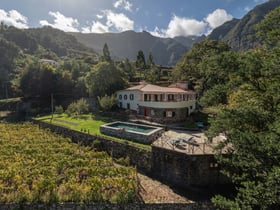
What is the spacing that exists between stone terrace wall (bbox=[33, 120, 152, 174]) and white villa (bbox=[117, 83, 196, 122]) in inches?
296

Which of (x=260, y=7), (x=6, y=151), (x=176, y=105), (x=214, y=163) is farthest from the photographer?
(x=260, y=7)

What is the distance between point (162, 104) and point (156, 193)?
13368 millimetres

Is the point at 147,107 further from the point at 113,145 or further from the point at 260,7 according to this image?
the point at 260,7

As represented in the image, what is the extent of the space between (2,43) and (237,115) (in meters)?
92.6

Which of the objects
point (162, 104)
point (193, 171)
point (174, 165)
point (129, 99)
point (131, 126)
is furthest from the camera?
point (129, 99)

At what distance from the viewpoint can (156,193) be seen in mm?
12984

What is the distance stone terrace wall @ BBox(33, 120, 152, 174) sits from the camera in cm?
1631

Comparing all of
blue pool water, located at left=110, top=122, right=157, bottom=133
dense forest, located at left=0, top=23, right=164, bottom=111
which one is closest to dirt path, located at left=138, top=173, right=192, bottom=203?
blue pool water, located at left=110, top=122, right=157, bottom=133

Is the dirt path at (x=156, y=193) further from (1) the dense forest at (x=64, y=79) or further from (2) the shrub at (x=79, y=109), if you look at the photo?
(1) the dense forest at (x=64, y=79)

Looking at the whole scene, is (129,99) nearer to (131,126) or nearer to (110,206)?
(131,126)

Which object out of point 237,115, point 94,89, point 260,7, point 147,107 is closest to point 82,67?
point 94,89

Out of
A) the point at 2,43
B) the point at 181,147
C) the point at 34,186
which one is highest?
the point at 2,43

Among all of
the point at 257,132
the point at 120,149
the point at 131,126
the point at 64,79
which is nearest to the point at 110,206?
the point at 120,149

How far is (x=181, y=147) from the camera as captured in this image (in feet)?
49.4
